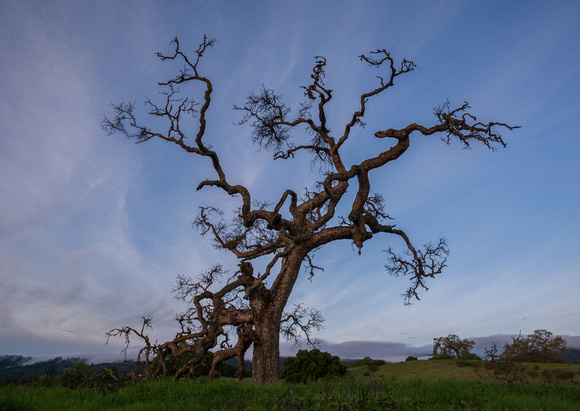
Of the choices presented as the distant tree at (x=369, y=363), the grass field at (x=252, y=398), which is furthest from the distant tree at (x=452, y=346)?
the grass field at (x=252, y=398)

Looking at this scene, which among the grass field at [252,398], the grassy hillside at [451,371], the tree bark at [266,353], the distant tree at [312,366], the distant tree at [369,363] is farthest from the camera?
the distant tree at [369,363]

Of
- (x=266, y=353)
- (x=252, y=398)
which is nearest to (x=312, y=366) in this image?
(x=266, y=353)

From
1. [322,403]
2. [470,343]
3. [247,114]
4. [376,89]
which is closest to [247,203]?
[247,114]

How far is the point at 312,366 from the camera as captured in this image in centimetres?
2459

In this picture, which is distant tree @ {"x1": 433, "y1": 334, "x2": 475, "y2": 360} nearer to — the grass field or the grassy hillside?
the grassy hillside

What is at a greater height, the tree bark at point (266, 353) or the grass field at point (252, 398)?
the tree bark at point (266, 353)

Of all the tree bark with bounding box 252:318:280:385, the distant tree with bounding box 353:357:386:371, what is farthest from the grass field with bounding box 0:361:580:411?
the distant tree with bounding box 353:357:386:371

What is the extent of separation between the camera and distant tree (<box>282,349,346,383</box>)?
79.9 ft

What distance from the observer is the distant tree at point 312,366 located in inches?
959

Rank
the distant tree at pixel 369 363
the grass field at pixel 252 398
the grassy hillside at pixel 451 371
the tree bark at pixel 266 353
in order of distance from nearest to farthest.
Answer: the grass field at pixel 252 398 → the tree bark at pixel 266 353 → the grassy hillside at pixel 451 371 → the distant tree at pixel 369 363

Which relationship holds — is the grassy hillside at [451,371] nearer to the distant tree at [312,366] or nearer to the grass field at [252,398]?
the distant tree at [312,366]

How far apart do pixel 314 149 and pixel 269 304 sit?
864cm

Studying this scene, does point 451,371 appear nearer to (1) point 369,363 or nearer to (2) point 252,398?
(1) point 369,363

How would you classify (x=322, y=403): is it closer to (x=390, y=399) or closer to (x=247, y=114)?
(x=390, y=399)
